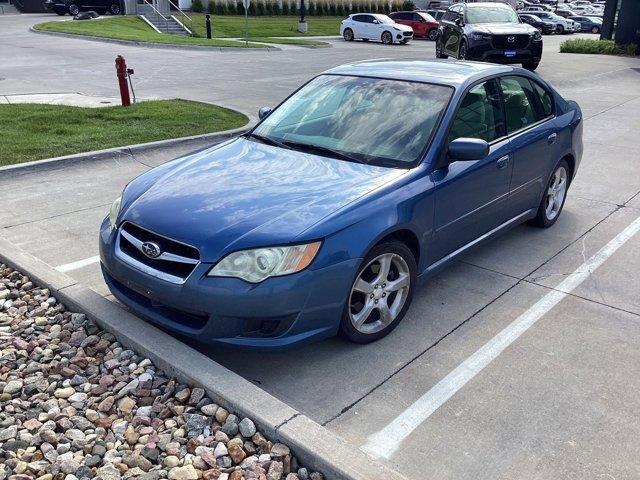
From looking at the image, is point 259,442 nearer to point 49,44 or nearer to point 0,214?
point 0,214

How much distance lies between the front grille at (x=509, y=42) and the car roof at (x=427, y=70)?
12.3m

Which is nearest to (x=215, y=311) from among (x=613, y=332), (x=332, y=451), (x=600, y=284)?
(x=332, y=451)

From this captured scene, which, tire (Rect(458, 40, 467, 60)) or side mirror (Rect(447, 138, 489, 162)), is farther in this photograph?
tire (Rect(458, 40, 467, 60))

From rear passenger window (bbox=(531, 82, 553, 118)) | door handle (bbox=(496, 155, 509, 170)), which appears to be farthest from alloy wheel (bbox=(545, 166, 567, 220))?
door handle (bbox=(496, 155, 509, 170))

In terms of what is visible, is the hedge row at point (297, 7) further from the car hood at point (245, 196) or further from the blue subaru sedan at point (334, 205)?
the car hood at point (245, 196)

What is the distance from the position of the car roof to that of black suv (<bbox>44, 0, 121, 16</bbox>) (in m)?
40.5

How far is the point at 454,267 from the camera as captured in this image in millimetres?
5012

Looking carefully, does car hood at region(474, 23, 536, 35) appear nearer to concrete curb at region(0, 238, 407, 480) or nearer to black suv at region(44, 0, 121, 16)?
concrete curb at region(0, 238, 407, 480)

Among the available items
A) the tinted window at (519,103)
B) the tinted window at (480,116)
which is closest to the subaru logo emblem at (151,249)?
the tinted window at (480,116)

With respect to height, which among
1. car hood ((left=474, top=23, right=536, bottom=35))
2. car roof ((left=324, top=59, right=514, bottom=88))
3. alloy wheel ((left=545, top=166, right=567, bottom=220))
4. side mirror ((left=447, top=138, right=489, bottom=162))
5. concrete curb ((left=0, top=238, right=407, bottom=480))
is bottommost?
concrete curb ((left=0, top=238, right=407, bottom=480))

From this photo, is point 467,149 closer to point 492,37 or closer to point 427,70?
point 427,70

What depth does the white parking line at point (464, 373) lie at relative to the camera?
10.0 feet

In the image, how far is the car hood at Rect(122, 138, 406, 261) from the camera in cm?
337

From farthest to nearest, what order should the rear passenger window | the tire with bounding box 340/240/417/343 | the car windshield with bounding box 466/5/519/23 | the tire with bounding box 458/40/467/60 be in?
the car windshield with bounding box 466/5/519/23, the tire with bounding box 458/40/467/60, the rear passenger window, the tire with bounding box 340/240/417/343
